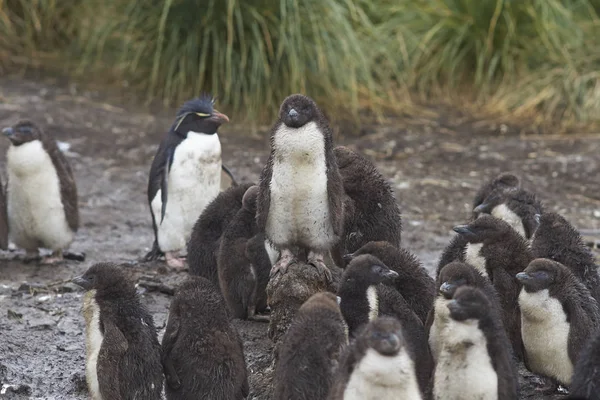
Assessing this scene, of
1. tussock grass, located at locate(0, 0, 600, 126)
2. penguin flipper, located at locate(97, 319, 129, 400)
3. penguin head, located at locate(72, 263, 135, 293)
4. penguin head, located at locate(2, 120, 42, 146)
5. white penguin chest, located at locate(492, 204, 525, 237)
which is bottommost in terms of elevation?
penguin flipper, located at locate(97, 319, 129, 400)

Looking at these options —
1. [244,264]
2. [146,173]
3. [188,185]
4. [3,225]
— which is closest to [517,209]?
[244,264]

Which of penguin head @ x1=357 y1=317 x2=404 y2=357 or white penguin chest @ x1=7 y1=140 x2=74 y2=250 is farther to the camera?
white penguin chest @ x1=7 y1=140 x2=74 y2=250

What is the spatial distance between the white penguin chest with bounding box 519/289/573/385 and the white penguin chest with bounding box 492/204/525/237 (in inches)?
70.2

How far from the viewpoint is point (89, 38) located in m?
13.8

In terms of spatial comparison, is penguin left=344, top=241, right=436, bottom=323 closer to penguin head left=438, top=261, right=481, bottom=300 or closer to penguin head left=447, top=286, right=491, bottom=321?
penguin head left=438, top=261, right=481, bottom=300

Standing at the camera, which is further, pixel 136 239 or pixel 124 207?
pixel 124 207

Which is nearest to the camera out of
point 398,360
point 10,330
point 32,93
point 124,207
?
Result: point 398,360

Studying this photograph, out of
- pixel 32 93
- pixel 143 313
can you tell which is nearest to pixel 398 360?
pixel 143 313

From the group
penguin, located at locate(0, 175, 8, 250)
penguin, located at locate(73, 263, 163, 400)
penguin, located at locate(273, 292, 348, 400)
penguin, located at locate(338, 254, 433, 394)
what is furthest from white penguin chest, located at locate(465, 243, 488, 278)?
penguin, located at locate(0, 175, 8, 250)

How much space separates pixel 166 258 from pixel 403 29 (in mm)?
6215

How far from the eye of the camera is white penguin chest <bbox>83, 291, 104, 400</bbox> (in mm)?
5496

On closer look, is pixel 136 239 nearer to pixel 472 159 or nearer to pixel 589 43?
pixel 472 159

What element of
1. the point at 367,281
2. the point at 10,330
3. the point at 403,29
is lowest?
the point at 10,330

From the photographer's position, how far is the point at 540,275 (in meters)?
5.87
